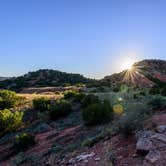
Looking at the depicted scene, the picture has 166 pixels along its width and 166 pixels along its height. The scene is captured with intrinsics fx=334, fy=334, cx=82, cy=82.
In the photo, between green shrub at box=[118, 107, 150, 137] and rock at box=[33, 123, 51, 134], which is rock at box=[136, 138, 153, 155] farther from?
rock at box=[33, 123, 51, 134]

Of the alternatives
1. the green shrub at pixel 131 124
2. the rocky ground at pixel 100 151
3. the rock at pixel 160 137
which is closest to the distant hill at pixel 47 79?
the rocky ground at pixel 100 151

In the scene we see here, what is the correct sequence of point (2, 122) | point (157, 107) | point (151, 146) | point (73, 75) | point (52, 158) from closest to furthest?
point (151, 146), point (52, 158), point (157, 107), point (2, 122), point (73, 75)

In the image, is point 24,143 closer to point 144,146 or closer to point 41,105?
point 144,146

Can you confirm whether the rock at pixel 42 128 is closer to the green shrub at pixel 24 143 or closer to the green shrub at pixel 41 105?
the green shrub at pixel 24 143

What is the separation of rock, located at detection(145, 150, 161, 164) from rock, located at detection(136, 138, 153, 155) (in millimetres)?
235

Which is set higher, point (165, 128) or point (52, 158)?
point (165, 128)

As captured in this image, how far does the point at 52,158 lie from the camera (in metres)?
12.2

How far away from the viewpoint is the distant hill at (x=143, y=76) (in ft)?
174

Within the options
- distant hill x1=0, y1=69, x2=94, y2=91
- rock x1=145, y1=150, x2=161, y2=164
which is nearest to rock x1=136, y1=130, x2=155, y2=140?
rock x1=145, y1=150, x2=161, y2=164

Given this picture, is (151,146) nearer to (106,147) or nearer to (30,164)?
(106,147)

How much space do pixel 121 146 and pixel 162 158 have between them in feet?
6.04

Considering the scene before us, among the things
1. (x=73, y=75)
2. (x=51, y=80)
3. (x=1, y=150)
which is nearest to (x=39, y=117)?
(x=1, y=150)

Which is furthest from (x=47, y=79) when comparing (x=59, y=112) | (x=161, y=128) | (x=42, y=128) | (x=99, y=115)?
(x=161, y=128)

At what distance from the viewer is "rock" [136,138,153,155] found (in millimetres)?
9816
